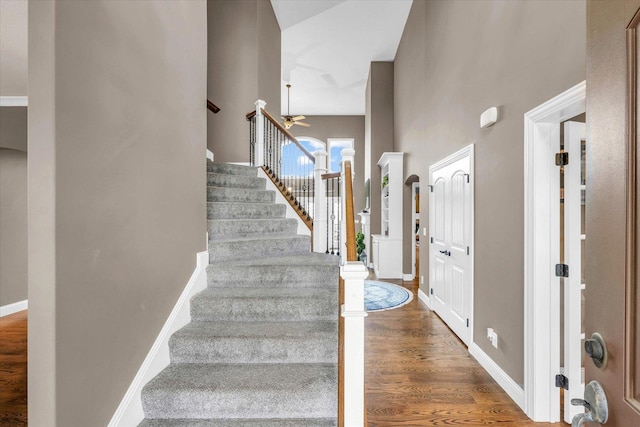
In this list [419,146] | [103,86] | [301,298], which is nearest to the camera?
[103,86]

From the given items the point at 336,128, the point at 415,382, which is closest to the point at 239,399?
the point at 415,382

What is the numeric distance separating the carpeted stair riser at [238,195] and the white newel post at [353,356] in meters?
2.21

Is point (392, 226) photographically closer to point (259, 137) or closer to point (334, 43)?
point (259, 137)

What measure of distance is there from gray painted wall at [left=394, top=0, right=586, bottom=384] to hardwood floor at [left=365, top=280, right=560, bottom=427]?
0.25m

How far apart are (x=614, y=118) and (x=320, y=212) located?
2883mm

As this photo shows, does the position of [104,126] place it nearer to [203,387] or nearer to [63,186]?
[63,186]

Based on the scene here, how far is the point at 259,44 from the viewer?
5.02 meters

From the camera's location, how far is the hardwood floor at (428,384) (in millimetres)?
2076

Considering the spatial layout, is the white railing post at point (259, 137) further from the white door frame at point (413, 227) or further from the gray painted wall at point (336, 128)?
the gray painted wall at point (336, 128)

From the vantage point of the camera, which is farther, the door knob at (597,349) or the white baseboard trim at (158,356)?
the white baseboard trim at (158,356)

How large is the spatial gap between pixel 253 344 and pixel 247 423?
45cm

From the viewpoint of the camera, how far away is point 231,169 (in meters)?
4.15

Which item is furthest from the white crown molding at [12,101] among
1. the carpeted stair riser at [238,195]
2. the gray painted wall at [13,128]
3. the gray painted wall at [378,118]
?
the gray painted wall at [378,118]

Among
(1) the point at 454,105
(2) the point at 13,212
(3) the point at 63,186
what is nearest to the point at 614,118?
(3) the point at 63,186
